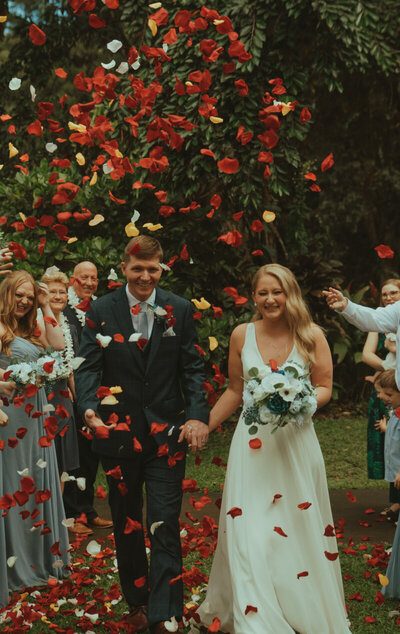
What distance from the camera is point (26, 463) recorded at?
18.7 feet

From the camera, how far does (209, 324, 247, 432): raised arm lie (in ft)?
15.6

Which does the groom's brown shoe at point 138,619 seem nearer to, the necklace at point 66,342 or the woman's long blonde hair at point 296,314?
the woman's long blonde hair at point 296,314

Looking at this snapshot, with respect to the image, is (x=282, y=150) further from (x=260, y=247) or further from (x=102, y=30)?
(x=102, y=30)

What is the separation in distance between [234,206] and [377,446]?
14.5 feet

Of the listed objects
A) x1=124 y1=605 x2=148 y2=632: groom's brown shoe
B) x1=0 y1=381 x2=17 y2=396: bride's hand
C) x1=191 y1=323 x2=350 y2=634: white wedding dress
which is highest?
x1=0 y1=381 x2=17 y2=396: bride's hand

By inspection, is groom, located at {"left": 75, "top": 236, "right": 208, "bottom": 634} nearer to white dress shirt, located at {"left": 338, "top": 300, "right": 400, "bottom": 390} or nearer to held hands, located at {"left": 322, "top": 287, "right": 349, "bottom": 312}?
held hands, located at {"left": 322, "top": 287, "right": 349, "bottom": 312}

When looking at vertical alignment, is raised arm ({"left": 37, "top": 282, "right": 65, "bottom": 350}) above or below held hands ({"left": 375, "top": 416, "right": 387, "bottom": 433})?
above

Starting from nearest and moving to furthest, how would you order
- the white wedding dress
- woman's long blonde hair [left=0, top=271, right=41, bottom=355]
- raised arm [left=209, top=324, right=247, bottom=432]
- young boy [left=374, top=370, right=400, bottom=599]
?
the white wedding dress, raised arm [left=209, top=324, right=247, bottom=432], young boy [left=374, top=370, right=400, bottom=599], woman's long blonde hair [left=0, top=271, right=41, bottom=355]

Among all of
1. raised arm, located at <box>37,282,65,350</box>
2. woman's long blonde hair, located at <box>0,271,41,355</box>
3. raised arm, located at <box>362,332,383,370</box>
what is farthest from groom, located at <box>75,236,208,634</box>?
raised arm, located at <box>362,332,383,370</box>

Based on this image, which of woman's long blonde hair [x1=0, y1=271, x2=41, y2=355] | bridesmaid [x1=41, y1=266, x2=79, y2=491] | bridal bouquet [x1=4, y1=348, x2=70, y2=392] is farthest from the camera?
bridesmaid [x1=41, y1=266, x2=79, y2=491]

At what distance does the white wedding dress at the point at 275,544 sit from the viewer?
4211mm

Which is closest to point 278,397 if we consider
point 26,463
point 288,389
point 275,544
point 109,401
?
point 288,389

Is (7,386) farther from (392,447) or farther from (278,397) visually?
(392,447)

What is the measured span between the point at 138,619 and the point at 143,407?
47.2 inches
